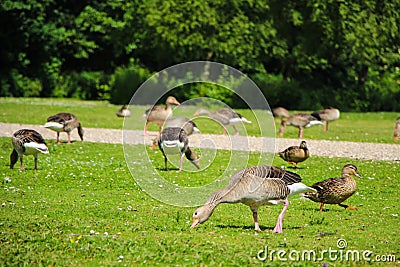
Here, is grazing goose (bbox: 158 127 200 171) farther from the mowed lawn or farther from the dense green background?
the dense green background

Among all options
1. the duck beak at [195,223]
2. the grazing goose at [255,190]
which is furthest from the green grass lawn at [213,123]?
the duck beak at [195,223]

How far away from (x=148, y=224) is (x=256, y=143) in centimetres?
1179

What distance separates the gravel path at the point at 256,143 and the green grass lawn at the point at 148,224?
165 inches

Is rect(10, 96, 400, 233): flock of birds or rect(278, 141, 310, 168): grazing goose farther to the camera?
rect(278, 141, 310, 168): grazing goose

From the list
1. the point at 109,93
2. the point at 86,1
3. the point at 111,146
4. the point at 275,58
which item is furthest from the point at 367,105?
the point at 111,146

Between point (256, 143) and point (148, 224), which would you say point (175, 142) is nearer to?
point (148, 224)

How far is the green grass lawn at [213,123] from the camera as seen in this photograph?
23.4 metres

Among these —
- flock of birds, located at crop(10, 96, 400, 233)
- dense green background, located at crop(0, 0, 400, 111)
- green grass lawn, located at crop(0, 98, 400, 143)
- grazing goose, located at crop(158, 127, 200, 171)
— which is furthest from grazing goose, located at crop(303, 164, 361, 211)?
dense green background, located at crop(0, 0, 400, 111)

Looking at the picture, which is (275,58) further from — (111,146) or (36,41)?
(111,146)

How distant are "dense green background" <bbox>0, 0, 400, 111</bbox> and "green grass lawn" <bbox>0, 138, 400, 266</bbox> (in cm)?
2107

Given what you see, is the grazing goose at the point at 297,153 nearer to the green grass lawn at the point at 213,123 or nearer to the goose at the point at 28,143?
the green grass lawn at the point at 213,123

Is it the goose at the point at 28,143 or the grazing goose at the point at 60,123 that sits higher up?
the grazing goose at the point at 60,123

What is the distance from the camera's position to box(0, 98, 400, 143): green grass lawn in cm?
2336

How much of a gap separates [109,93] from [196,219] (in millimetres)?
35438
